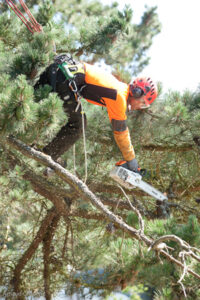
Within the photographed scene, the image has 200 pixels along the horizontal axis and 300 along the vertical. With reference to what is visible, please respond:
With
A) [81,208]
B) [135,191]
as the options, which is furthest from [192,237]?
[81,208]

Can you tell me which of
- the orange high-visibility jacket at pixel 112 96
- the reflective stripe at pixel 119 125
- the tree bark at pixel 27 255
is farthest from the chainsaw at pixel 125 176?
the tree bark at pixel 27 255

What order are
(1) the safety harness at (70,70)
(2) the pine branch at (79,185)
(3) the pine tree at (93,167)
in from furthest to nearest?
(1) the safety harness at (70,70) < (3) the pine tree at (93,167) < (2) the pine branch at (79,185)

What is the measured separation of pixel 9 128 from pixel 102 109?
1376 mm

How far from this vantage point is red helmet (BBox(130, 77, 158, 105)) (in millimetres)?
3016

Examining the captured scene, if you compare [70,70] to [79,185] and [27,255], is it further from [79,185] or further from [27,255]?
[27,255]

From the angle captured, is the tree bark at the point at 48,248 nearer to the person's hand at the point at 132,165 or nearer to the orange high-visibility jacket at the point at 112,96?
the person's hand at the point at 132,165

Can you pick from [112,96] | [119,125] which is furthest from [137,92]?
[119,125]

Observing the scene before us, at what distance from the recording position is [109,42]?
11.5 ft

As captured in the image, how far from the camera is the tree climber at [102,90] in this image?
114 inches

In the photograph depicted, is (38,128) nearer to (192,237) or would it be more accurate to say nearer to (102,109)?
(102,109)

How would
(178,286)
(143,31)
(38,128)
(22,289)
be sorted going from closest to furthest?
(178,286), (38,128), (22,289), (143,31)

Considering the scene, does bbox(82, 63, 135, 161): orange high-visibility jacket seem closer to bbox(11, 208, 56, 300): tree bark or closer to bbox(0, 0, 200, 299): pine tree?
bbox(0, 0, 200, 299): pine tree

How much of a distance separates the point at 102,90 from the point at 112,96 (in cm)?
11

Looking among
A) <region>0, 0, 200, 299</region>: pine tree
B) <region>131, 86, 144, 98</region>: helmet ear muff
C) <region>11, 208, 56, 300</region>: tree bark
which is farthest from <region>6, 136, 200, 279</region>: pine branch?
<region>11, 208, 56, 300</region>: tree bark
